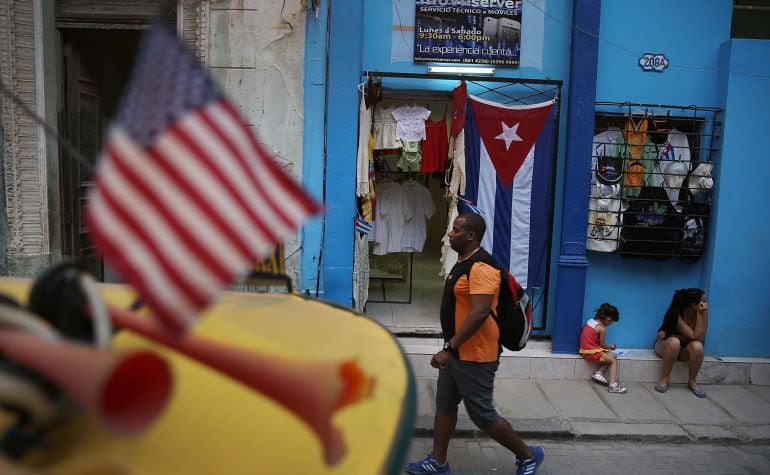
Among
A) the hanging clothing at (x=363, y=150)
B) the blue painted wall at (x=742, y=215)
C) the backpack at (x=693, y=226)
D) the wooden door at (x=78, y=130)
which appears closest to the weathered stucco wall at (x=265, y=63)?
the hanging clothing at (x=363, y=150)

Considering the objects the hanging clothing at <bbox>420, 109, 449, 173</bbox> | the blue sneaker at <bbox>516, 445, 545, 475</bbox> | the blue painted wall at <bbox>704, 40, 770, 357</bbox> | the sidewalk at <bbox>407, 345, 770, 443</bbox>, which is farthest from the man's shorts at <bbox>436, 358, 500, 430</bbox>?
the blue painted wall at <bbox>704, 40, 770, 357</bbox>

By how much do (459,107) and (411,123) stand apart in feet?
1.82

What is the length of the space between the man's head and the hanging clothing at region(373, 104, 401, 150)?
2.70m

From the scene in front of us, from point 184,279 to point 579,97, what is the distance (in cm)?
618

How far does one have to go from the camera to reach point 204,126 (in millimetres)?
1394

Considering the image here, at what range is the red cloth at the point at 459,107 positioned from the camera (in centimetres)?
655

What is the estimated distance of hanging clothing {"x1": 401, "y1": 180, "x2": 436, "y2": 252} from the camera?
25.6ft

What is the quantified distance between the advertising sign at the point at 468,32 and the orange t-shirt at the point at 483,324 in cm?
346

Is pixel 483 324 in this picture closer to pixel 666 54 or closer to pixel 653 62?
pixel 653 62

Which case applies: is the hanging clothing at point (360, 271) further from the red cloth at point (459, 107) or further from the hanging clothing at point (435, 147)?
the red cloth at point (459, 107)

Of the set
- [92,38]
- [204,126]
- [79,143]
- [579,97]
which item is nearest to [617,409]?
[579,97]

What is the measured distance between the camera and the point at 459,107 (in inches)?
259

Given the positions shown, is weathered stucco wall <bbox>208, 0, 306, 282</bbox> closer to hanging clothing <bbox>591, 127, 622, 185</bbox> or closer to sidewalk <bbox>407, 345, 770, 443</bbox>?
sidewalk <bbox>407, 345, 770, 443</bbox>

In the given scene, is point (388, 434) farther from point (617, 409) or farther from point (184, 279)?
point (617, 409)
